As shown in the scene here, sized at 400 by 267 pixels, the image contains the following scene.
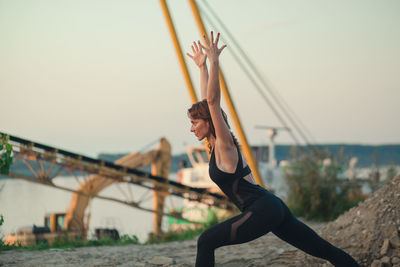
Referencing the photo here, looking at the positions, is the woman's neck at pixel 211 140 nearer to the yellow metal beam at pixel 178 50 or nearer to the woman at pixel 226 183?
the woman at pixel 226 183

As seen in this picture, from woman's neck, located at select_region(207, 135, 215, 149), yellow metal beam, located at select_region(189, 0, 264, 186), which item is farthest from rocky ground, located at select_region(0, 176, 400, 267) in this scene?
yellow metal beam, located at select_region(189, 0, 264, 186)

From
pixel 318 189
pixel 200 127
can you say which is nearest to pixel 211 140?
pixel 200 127

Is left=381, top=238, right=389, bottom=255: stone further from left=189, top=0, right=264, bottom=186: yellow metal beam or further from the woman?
left=189, top=0, right=264, bottom=186: yellow metal beam

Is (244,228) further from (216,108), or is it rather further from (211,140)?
(216,108)

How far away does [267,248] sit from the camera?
6160 millimetres

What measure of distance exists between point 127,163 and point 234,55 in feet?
26.1

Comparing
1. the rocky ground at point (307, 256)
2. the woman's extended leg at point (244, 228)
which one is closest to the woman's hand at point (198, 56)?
the woman's extended leg at point (244, 228)

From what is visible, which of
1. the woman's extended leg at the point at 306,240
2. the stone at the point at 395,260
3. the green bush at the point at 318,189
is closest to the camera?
the woman's extended leg at the point at 306,240

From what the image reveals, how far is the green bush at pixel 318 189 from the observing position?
9766 mm

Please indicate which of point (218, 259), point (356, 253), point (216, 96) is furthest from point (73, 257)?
point (216, 96)

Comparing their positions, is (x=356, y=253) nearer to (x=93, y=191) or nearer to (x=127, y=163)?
(x=93, y=191)

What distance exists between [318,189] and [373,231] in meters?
4.95

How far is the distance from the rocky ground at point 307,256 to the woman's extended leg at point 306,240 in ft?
4.62

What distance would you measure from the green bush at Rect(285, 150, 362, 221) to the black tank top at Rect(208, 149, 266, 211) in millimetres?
6830
